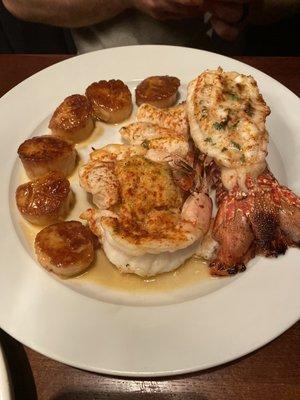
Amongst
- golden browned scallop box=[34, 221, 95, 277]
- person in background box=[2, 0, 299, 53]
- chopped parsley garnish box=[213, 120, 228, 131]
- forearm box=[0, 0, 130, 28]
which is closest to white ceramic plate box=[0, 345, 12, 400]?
golden browned scallop box=[34, 221, 95, 277]

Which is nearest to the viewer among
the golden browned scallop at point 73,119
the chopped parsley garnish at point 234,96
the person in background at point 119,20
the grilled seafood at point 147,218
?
the grilled seafood at point 147,218

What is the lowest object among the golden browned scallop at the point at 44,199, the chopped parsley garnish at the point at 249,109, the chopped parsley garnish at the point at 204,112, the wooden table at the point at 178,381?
the wooden table at the point at 178,381

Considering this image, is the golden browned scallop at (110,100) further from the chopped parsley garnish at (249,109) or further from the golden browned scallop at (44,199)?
the chopped parsley garnish at (249,109)

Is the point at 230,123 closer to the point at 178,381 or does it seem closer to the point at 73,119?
the point at 73,119

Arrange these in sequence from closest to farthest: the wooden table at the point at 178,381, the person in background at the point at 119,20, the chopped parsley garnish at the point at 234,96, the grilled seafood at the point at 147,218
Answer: the wooden table at the point at 178,381 < the grilled seafood at the point at 147,218 < the chopped parsley garnish at the point at 234,96 < the person in background at the point at 119,20

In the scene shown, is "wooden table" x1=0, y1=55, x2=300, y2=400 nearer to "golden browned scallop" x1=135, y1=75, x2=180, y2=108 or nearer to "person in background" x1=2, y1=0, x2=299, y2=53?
"golden browned scallop" x1=135, y1=75, x2=180, y2=108

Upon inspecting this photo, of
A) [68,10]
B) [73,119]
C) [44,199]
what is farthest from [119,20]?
[44,199]

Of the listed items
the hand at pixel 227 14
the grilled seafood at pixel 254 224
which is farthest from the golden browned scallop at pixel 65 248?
the hand at pixel 227 14

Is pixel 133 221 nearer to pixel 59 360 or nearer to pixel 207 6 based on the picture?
pixel 59 360
